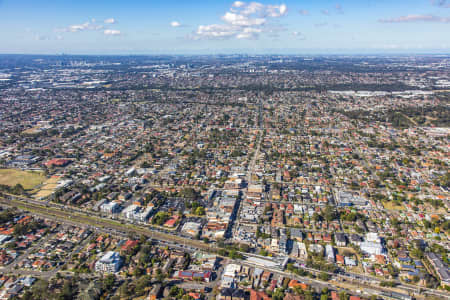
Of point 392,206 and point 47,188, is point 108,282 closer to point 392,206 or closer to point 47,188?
point 47,188

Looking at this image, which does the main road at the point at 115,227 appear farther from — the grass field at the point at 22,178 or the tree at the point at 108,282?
the tree at the point at 108,282

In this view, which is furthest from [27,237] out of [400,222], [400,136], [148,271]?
[400,136]

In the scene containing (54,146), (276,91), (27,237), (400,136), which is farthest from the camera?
(276,91)

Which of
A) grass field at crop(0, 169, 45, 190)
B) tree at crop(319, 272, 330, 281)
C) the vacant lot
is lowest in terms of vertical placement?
tree at crop(319, 272, 330, 281)

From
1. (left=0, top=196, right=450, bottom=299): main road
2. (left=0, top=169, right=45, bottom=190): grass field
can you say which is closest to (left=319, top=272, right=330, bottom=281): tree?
(left=0, top=196, right=450, bottom=299): main road

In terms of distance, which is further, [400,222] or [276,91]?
[276,91]

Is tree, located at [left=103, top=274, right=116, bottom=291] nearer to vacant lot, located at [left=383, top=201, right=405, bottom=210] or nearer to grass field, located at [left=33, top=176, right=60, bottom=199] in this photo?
grass field, located at [left=33, top=176, right=60, bottom=199]

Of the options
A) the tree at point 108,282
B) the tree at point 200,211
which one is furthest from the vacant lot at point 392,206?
the tree at point 108,282

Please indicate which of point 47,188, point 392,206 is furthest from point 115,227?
point 392,206

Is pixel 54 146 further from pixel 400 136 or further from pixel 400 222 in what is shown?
pixel 400 136
